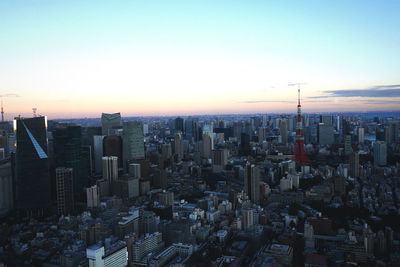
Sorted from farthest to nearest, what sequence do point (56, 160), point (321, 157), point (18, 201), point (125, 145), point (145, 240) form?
point (321, 157), point (125, 145), point (56, 160), point (18, 201), point (145, 240)

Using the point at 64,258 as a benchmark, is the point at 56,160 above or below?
above

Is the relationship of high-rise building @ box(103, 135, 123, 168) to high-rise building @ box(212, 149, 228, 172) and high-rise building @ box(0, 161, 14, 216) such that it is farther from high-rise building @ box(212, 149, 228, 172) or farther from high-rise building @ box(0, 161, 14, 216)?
high-rise building @ box(0, 161, 14, 216)

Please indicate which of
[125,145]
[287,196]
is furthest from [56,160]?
[287,196]

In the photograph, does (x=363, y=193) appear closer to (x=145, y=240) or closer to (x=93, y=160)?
(x=145, y=240)

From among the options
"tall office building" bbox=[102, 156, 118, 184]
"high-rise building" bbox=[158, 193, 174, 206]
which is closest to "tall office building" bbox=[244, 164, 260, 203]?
"high-rise building" bbox=[158, 193, 174, 206]

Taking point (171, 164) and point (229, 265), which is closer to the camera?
point (229, 265)

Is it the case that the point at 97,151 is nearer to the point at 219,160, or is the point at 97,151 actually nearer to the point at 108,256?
the point at 219,160

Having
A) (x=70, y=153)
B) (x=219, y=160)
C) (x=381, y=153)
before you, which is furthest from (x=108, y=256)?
(x=381, y=153)

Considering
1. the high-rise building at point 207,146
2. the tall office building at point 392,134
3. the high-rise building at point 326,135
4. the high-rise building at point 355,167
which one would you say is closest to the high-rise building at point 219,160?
the high-rise building at point 207,146
